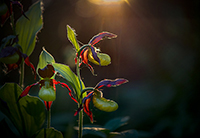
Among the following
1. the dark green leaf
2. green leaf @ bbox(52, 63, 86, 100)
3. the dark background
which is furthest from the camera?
the dark background

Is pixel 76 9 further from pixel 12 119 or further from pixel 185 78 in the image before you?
pixel 12 119

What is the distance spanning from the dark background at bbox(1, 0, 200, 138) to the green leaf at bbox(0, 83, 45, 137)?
2.44 ft

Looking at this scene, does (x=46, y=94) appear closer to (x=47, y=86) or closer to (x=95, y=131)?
(x=47, y=86)

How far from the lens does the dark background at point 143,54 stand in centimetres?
167

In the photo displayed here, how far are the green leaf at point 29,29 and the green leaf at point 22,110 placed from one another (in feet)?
0.60

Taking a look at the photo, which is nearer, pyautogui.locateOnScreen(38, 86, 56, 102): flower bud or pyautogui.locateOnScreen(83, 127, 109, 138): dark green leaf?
pyautogui.locateOnScreen(38, 86, 56, 102): flower bud

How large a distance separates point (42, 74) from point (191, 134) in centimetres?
150

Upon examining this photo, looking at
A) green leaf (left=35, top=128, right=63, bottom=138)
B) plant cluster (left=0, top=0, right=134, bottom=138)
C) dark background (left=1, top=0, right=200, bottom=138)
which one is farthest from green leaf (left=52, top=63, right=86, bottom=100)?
dark background (left=1, top=0, right=200, bottom=138)

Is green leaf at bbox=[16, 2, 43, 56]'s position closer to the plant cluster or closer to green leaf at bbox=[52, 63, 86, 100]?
the plant cluster

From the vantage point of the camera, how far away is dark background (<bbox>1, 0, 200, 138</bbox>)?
5.49 feet

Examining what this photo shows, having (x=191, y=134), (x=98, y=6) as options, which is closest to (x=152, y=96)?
(x=191, y=134)

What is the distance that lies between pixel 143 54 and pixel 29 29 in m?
1.93

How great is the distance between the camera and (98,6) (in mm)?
2229

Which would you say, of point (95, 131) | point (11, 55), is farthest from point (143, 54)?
point (11, 55)
